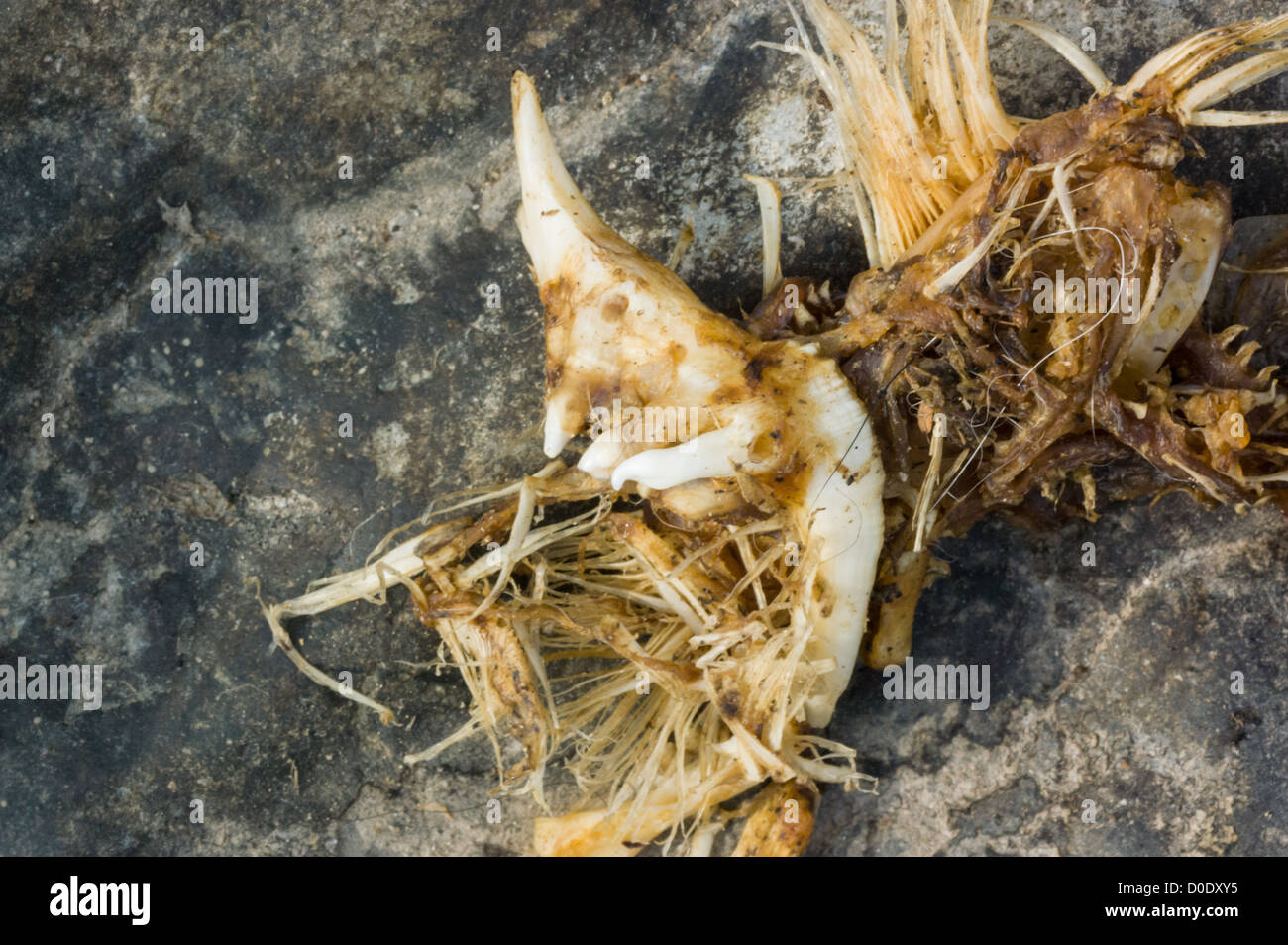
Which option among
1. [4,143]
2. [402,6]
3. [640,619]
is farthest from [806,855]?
[4,143]

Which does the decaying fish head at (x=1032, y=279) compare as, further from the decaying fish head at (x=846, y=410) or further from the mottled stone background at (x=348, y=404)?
the mottled stone background at (x=348, y=404)

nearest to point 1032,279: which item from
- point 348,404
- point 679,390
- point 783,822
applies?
point 679,390

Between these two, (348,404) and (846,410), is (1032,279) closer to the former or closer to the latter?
(846,410)

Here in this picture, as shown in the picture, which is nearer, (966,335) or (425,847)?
(966,335)

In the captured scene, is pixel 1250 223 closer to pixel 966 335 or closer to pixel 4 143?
pixel 966 335

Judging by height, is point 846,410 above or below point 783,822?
above

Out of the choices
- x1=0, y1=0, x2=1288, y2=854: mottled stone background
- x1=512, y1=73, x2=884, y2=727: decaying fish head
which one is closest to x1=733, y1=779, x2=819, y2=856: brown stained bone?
x1=0, y1=0, x2=1288, y2=854: mottled stone background

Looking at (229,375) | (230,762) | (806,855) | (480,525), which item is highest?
(229,375)

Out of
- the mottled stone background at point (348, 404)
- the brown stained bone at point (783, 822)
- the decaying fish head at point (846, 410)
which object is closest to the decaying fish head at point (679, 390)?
the decaying fish head at point (846, 410)
